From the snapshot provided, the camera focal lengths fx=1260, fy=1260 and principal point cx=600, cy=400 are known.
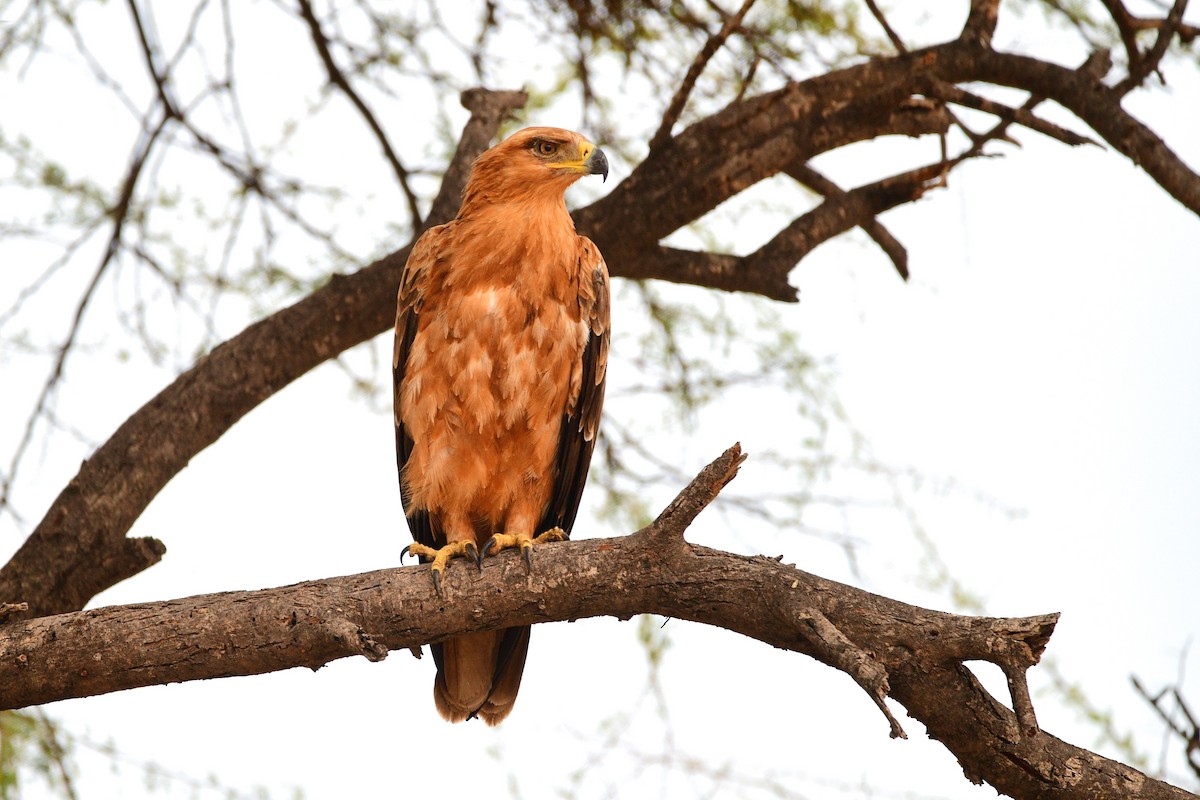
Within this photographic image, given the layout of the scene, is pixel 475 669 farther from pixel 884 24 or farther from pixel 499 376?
pixel 884 24

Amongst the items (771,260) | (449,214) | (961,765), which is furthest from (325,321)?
(961,765)

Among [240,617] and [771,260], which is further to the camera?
[771,260]

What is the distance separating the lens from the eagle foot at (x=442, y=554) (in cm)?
336

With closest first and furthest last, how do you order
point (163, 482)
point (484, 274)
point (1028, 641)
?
1. point (1028, 641)
2. point (484, 274)
3. point (163, 482)

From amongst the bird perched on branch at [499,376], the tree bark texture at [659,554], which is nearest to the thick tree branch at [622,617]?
the tree bark texture at [659,554]

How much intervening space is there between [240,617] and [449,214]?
233cm

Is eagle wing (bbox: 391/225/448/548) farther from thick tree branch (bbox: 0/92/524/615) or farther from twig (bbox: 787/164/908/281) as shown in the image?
twig (bbox: 787/164/908/281)

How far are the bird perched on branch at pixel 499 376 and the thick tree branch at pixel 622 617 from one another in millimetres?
704

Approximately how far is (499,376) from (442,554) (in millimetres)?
670

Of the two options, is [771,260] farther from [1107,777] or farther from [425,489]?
[1107,777]

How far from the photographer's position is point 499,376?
4051 mm

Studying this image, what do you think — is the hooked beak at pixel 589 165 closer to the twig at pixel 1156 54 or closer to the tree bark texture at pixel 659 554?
Result: the tree bark texture at pixel 659 554

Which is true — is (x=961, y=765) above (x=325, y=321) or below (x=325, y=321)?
below

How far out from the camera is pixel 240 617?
3.13 metres
